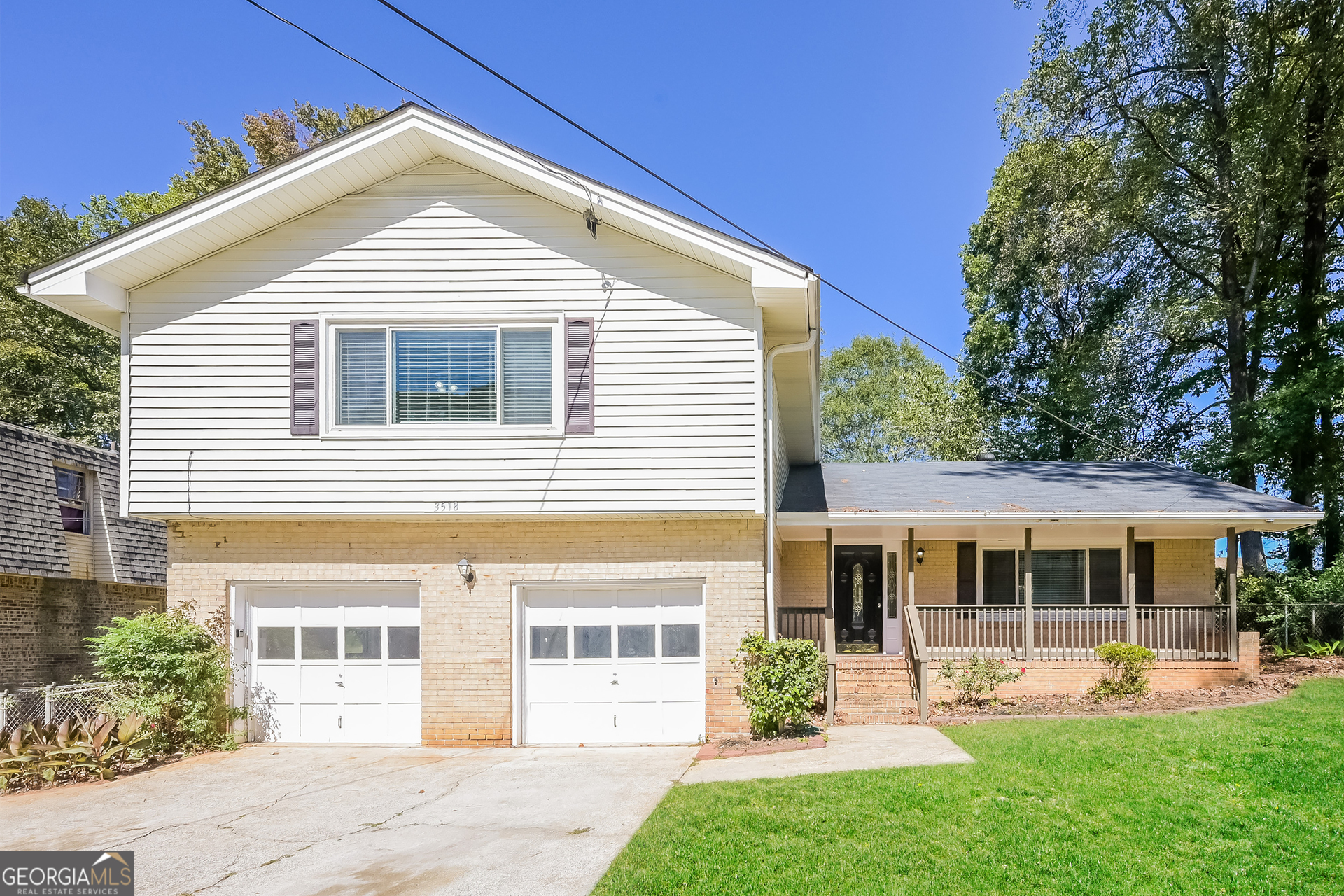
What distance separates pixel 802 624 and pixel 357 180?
9403mm

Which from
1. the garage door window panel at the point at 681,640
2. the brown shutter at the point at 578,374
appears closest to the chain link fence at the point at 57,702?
the brown shutter at the point at 578,374

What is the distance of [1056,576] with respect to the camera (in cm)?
1661

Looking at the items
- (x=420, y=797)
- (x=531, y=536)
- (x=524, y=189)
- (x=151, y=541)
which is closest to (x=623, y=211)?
(x=524, y=189)

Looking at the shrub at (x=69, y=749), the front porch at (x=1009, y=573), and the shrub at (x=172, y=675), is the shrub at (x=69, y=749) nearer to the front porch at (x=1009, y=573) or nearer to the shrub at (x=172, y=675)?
the shrub at (x=172, y=675)

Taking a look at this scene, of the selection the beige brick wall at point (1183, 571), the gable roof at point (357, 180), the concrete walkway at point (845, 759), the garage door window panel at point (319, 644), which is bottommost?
the concrete walkway at point (845, 759)

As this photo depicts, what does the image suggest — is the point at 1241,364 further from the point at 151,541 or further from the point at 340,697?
the point at 151,541

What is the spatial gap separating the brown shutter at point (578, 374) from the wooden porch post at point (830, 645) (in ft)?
15.1

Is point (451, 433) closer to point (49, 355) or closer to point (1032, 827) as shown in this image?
point (1032, 827)

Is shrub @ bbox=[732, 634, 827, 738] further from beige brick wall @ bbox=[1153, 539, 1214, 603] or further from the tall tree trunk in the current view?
the tall tree trunk

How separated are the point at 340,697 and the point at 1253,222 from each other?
21291 mm

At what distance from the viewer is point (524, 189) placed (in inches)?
419

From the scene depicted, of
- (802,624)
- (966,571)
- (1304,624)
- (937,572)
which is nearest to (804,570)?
(802,624)

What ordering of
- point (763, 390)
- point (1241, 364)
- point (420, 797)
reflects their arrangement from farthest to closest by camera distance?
point (1241, 364) < point (763, 390) < point (420, 797)

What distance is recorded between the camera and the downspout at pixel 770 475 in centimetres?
1056
